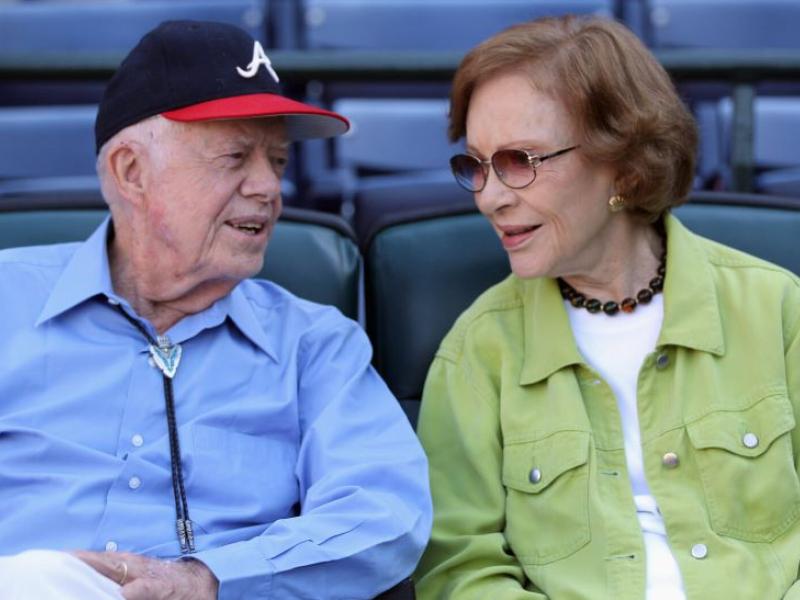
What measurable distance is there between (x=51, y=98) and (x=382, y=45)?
115 cm

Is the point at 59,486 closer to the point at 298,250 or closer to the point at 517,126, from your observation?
A: the point at 298,250

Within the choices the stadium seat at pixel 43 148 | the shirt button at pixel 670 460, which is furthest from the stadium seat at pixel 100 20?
the shirt button at pixel 670 460

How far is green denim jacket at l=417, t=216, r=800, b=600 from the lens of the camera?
2438 mm

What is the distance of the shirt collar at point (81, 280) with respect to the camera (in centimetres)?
254

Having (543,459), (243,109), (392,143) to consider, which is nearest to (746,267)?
(543,459)

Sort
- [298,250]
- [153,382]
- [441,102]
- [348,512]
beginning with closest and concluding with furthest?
[348,512]
[153,382]
[298,250]
[441,102]

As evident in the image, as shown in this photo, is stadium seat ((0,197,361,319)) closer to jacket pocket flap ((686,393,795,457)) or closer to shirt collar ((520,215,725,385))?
shirt collar ((520,215,725,385))

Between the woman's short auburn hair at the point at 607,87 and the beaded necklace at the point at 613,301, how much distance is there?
141mm

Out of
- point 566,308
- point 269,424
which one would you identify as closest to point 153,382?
point 269,424

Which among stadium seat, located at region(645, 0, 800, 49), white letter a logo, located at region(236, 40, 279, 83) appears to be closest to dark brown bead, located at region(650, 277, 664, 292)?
white letter a logo, located at region(236, 40, 279, 83)

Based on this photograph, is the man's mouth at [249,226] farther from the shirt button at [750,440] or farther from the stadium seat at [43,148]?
the stadium seat at [43,148]

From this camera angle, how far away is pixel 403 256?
2.92 m

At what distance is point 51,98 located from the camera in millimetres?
4766

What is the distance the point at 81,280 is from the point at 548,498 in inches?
37.0
